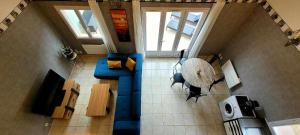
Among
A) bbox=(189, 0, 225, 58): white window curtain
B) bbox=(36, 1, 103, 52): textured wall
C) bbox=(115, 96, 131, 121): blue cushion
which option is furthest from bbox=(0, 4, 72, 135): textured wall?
bbox=(189, 0, 225, 58): white window curtain

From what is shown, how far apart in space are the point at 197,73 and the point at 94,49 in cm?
359

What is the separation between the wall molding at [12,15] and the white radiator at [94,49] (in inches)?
81.0

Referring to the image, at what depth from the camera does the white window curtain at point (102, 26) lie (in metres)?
3.95

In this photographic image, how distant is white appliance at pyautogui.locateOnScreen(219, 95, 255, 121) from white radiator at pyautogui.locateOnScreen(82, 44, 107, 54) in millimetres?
4256

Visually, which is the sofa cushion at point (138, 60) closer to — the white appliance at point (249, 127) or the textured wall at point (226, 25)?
the textured wall at point (226, 25)

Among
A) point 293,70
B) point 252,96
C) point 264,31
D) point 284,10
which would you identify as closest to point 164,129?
→ point 252,96

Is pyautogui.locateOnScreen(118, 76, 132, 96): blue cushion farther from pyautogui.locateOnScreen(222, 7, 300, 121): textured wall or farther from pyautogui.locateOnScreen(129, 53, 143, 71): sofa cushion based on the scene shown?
pyautogui.locateOnScreen(222, 7, 300, 121): textured wall

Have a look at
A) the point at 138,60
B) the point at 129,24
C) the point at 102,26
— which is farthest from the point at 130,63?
the point at 102,26

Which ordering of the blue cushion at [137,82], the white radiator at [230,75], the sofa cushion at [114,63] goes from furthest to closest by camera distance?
1. the sofa cushion at [114,63]
2. the white radiator at [230,75]
3. the blue cushion at [137,82]

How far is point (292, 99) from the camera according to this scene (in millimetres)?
3172

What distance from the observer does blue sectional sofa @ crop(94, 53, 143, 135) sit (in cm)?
386

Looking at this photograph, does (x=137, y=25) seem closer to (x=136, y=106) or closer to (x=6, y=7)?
(x=136, y=106)

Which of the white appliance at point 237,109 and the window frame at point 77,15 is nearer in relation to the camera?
the white appliance at point 237,109

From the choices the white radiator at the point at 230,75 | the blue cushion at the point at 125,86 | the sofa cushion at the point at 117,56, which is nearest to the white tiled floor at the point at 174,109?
the white radiator at the point at 230,75
